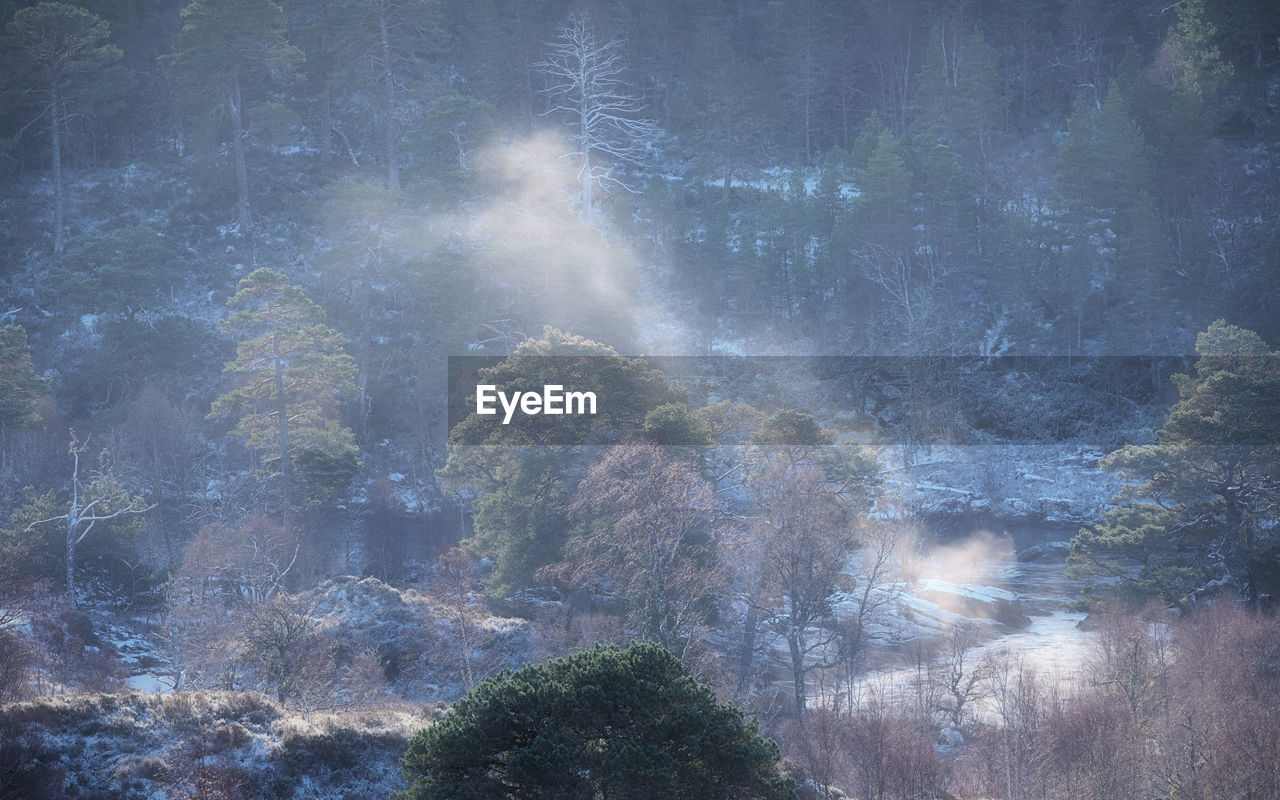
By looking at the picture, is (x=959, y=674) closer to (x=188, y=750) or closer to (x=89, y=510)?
(x=188, y=750)

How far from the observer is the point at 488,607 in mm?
35469

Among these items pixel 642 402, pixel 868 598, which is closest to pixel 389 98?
pixel 642 402

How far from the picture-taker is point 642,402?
1406 inches

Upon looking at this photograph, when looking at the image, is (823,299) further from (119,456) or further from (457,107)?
(119,456)

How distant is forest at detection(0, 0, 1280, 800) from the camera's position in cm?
2370

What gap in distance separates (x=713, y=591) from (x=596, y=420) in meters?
7.34

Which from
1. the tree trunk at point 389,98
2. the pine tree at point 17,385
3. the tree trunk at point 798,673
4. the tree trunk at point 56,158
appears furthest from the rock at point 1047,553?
the tree trunk at point 56,158

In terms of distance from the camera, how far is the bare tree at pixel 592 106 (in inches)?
2766

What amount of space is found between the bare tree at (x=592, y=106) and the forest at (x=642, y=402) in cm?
65

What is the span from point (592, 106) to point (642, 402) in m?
44.8

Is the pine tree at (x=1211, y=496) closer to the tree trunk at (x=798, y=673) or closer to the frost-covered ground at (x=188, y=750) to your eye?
the tree trunk at (x=798, y=673)

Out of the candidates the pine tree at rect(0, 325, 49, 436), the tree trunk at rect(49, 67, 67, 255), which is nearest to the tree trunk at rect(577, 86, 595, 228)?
the tree trunk at rect(49, 67, 67, 255)

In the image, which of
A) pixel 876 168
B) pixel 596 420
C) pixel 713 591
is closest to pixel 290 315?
pixel 596 420

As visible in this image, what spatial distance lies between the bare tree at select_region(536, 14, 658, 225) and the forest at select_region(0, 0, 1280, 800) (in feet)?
2.12
